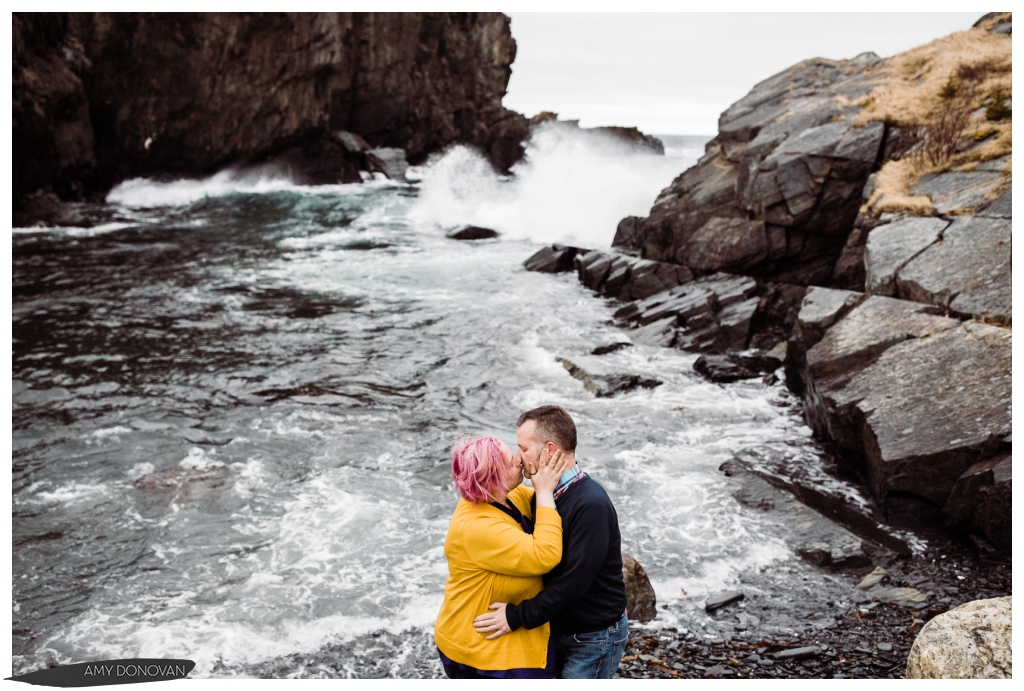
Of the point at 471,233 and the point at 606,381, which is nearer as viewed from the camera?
the point at 606,381

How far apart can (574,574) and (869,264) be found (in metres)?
11.0

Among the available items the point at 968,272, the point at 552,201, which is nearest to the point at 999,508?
the point at 968,272

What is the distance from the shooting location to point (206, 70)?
42.1 m

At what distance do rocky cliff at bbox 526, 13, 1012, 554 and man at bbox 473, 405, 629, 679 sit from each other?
535 cm

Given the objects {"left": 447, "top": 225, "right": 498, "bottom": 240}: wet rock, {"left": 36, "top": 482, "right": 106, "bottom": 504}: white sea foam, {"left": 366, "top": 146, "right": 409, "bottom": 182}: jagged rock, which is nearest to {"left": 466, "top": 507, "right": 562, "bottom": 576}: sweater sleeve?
{"left": 36, "top": 482, "right": 106, "bottom": 504}: white sea foam

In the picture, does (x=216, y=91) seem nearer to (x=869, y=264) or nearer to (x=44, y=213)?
(x=44, y=213)

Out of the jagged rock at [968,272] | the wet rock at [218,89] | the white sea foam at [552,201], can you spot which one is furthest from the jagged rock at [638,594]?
the wet rock at [218,89]

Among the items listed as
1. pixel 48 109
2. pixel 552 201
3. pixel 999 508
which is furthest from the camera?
pixel 552 201

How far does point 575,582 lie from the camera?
139 inches

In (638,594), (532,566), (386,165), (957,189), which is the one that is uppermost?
(957,189)

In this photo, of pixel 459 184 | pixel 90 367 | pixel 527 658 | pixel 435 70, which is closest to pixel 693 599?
pixel 527 658

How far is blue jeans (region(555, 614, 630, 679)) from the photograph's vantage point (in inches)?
150

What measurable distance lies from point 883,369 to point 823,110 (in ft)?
41.0

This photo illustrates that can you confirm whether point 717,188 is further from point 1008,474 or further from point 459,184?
point 459,184
